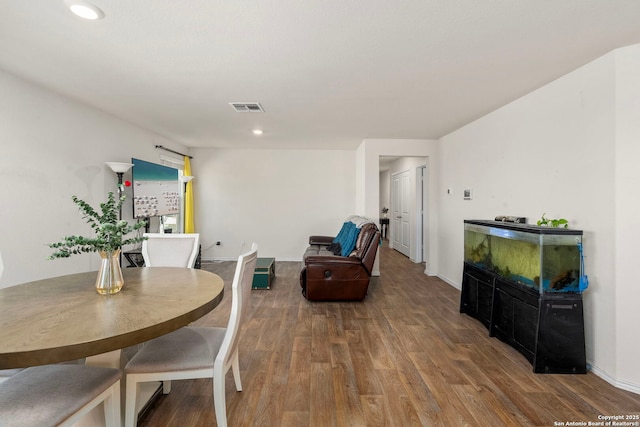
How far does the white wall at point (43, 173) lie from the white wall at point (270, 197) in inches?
93.5

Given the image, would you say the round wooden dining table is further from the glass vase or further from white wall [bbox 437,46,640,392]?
white wall [bbox 437,46,640,392]

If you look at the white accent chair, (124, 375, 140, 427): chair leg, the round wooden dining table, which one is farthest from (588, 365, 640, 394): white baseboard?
the white accent chair

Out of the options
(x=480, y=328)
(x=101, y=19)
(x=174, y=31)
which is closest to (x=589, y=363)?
(x=480, y=328)

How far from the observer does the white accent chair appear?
2396 millimetres

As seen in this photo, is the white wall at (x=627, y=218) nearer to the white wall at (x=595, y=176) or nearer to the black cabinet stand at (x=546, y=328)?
the white wall at (x=595, y=176)

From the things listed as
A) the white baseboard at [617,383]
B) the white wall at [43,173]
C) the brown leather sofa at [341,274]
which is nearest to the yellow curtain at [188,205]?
the white wall at [43,173]

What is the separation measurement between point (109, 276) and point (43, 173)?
2039mm

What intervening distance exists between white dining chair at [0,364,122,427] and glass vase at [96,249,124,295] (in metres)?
0.39

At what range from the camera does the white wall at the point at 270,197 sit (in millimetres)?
5863

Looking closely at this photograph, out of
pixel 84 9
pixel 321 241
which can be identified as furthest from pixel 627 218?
pixel 321 241

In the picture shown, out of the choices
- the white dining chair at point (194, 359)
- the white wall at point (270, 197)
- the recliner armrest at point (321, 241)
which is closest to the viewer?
the white dining chair at point (194, 359)

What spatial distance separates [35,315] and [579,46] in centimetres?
356

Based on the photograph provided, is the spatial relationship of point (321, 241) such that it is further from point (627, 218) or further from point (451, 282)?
point (627, 218)

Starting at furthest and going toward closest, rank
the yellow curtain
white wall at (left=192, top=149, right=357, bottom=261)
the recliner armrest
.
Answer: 1. white wall at (left=192, top=149, right=357, bottom=261)
2. the yellow curtain
3. the recliner armrest
